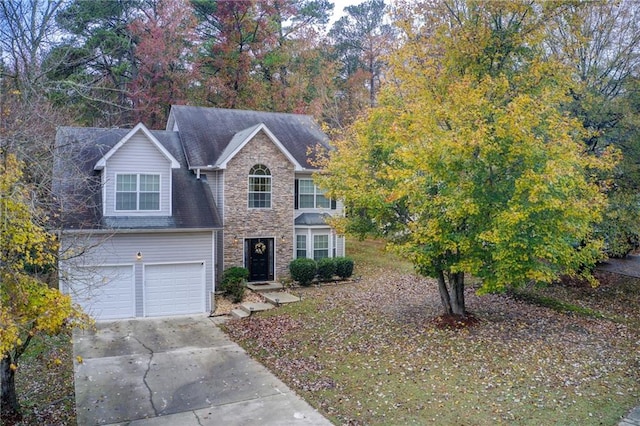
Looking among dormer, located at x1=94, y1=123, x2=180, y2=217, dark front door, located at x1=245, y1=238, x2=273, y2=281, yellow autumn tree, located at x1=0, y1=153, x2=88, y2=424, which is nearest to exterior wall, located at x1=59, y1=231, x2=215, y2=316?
dormer, located at x1=94, y1=123, x2=180, y2=217

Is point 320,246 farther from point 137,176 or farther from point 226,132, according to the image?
point 137,176

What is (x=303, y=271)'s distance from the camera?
2025cm

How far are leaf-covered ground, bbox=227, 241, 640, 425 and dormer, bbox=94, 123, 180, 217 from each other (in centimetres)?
545

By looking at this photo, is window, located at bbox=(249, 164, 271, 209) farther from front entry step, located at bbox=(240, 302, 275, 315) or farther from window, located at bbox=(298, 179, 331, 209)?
front entry step, located at bbox=(240, 302, 275, 315)

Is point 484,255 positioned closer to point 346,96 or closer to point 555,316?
point 555,316

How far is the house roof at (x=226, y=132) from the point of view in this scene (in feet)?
Answer: 67.1

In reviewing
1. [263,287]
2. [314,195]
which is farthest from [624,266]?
[263,287]

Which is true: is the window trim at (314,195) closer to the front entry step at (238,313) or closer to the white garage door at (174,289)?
the white garage door at (174,289)

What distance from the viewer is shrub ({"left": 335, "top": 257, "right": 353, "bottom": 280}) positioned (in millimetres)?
21453

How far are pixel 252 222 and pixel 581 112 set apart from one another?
13387 mm

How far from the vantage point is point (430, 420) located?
8.75 meters

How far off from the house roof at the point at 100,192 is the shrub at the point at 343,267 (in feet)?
18.1

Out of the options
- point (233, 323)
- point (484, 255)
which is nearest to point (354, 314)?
point (233, 323)

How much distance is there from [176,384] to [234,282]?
7.55 m
